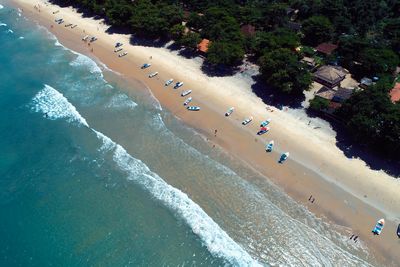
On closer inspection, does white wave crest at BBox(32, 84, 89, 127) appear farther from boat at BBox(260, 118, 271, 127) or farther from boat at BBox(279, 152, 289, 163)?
boat at BBox(279, 152, 289, 163)

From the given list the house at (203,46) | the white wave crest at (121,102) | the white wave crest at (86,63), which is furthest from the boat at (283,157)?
the white wave crest at (86,63)

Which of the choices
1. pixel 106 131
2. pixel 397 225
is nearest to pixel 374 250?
pixel 397 225

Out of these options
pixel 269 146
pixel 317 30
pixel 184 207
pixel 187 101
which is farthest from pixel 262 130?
pixel 317 30

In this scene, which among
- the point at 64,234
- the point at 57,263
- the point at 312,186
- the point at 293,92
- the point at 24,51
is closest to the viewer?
the point at 57,263

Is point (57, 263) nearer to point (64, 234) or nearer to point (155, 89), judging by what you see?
point (64, 234)

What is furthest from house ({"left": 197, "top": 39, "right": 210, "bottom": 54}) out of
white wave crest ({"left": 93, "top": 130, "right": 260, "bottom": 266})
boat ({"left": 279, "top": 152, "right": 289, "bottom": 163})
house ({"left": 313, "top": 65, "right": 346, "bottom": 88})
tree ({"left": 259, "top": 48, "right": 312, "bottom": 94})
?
boat ({"left": 279, "top": 152, "right": 289, "bottom": 163})

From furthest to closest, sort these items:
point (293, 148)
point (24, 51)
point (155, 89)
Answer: point (24, 51) → point (155, 89) → point (293, 148)

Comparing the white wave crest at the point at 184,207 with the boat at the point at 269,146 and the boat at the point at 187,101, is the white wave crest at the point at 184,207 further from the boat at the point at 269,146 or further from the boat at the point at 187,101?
the boat at the point at 269,146
